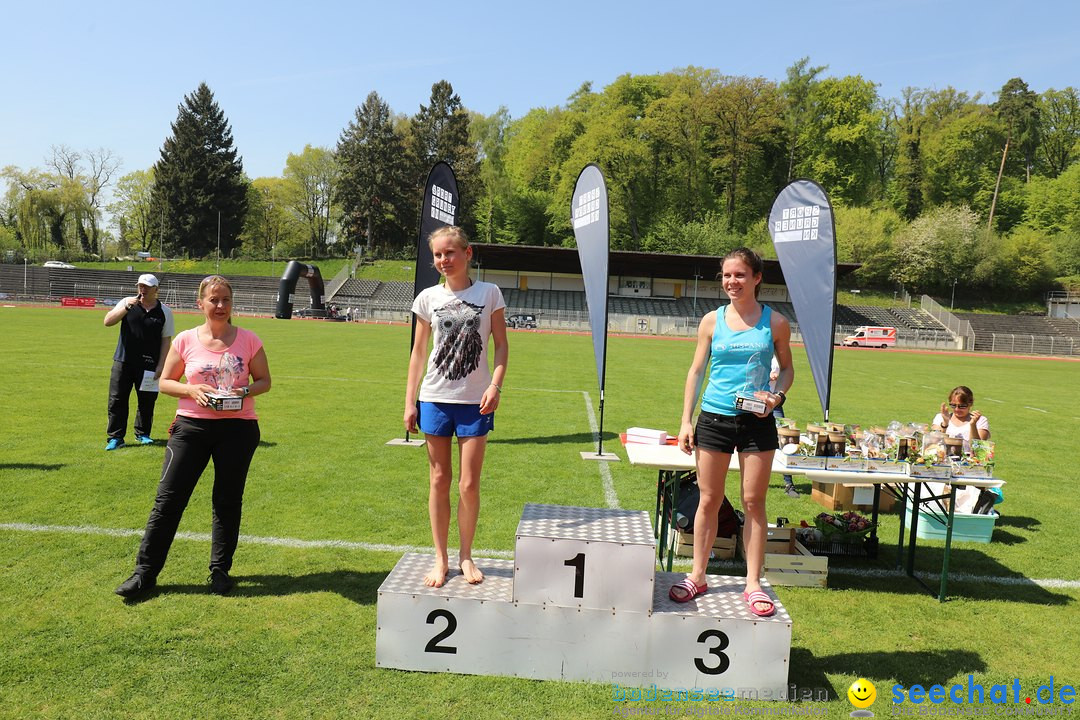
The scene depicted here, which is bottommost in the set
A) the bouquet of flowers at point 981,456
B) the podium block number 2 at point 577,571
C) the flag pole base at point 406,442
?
the flag pole base at point 406,442

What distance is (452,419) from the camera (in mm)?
3557

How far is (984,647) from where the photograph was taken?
379cm

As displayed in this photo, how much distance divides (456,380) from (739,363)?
145 centimetres

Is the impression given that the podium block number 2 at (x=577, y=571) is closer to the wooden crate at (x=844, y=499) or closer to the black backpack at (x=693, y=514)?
the black backpack at (x=693, y=514)

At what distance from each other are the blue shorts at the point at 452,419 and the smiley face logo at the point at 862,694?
2.00 m

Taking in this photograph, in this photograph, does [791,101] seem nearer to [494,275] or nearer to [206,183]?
[494,275]

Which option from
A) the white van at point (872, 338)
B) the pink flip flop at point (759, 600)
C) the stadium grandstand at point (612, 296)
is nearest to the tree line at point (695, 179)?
the stadium grandstand at point (612, 296)

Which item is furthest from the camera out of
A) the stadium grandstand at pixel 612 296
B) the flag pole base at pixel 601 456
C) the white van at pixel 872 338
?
the stadium grandstand at pixel 612 296

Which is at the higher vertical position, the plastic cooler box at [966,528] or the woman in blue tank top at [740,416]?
the woman in blue tank top at [740,416]

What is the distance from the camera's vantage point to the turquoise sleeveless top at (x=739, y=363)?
3.52 m

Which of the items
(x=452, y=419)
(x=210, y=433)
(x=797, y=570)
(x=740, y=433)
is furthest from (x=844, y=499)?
(x=210, y=433)

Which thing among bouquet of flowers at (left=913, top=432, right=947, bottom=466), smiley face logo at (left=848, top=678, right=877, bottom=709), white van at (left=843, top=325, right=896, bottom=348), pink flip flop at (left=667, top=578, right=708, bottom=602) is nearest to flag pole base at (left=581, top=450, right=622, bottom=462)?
bouquet of flowers at (left=913, top=432, right=947, bottom=466)

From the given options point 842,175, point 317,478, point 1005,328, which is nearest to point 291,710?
point 317,478

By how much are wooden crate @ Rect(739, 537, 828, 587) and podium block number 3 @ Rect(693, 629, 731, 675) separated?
4.97 feet
